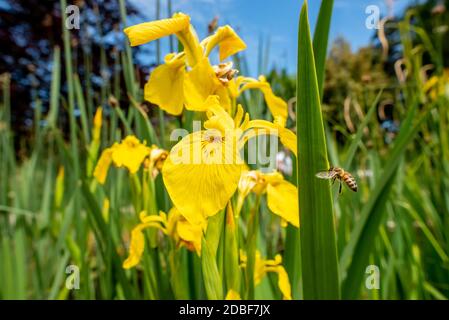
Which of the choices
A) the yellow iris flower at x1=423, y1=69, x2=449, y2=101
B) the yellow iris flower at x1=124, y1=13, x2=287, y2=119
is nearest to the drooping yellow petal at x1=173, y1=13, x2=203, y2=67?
the yellow iris flower at x1=124, y1=13, x2=287, y2=119

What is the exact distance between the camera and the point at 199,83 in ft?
1.52

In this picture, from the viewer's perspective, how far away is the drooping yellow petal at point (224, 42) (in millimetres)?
505

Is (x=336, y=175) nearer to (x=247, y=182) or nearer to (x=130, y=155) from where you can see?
(x=247, y=182)

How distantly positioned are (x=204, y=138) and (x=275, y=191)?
182mm

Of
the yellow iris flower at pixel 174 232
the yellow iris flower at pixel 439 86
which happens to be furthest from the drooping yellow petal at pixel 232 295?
the yellow iris flower at pixel 439 86

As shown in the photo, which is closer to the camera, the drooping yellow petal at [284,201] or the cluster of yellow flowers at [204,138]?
the cluster of yellow flowers at [204,138]

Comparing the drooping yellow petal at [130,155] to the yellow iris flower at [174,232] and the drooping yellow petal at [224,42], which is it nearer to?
the yellow iris flower at [174,232]

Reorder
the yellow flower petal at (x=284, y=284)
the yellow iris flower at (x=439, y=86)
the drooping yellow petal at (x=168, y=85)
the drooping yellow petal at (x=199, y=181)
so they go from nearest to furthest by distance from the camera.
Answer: the drooping yellow petal at (x=199, y=181) → the drooping yellow petal at (x=168, y=85) → the yellow flower petal at (x=284, y=284) → the yellow iris flower at (x=439, y=86)

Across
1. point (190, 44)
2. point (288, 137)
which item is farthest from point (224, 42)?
point (288, 137)

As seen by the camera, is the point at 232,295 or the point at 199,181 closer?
the point at 199,181

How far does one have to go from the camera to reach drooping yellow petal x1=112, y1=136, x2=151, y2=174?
672mm

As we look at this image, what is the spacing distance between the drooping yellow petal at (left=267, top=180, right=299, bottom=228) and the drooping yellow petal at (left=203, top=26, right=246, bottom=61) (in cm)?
20

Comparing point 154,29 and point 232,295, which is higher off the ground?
point 154,29

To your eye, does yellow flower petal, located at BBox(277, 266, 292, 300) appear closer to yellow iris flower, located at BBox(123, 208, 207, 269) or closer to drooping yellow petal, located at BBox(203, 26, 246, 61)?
yellow iris flower, located at BBox(123, 208, 207, 269)
